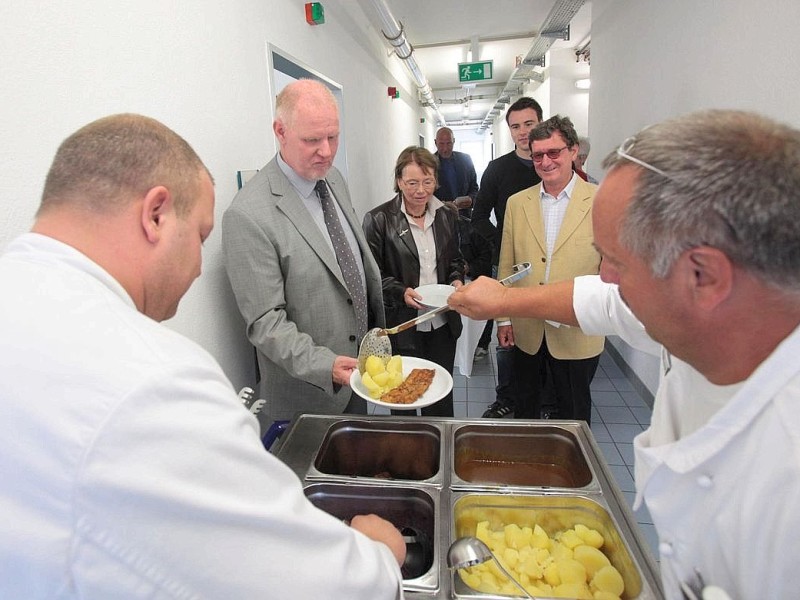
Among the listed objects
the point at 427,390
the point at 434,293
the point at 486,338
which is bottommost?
the point at 486,338

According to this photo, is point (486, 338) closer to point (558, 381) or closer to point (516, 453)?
point (558, 381)

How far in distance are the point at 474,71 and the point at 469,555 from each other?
6493mm

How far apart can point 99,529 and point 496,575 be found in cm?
74

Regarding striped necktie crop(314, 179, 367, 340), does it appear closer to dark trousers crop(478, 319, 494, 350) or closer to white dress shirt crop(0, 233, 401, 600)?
white dress shirt crop(0, 233, 401, 600)

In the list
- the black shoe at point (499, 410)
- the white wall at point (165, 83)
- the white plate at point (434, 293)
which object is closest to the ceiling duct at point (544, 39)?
the white wall at point (165, 83)

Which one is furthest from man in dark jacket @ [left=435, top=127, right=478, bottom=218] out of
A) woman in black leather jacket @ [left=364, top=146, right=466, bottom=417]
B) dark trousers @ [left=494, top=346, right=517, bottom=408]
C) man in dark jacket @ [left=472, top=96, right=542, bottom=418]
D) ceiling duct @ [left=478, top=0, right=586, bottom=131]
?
woman in black leather jacket @ [left=364, top=146, right=466, bottom=417]

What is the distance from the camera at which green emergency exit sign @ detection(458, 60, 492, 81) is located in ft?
20.4

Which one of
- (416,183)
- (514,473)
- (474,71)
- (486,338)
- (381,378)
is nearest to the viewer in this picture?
(514,473)

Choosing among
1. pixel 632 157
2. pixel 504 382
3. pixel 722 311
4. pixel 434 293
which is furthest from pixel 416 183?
pixel 722 311

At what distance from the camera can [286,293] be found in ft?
5.63

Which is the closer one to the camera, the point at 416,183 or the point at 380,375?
the point at 380,375

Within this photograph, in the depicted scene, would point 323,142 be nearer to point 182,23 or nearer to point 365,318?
Answer: point 182,23

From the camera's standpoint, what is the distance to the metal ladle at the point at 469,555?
84cm

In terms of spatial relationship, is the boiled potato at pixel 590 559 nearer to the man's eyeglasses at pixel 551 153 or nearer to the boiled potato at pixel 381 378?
the boiled potato at pixel 381 378
